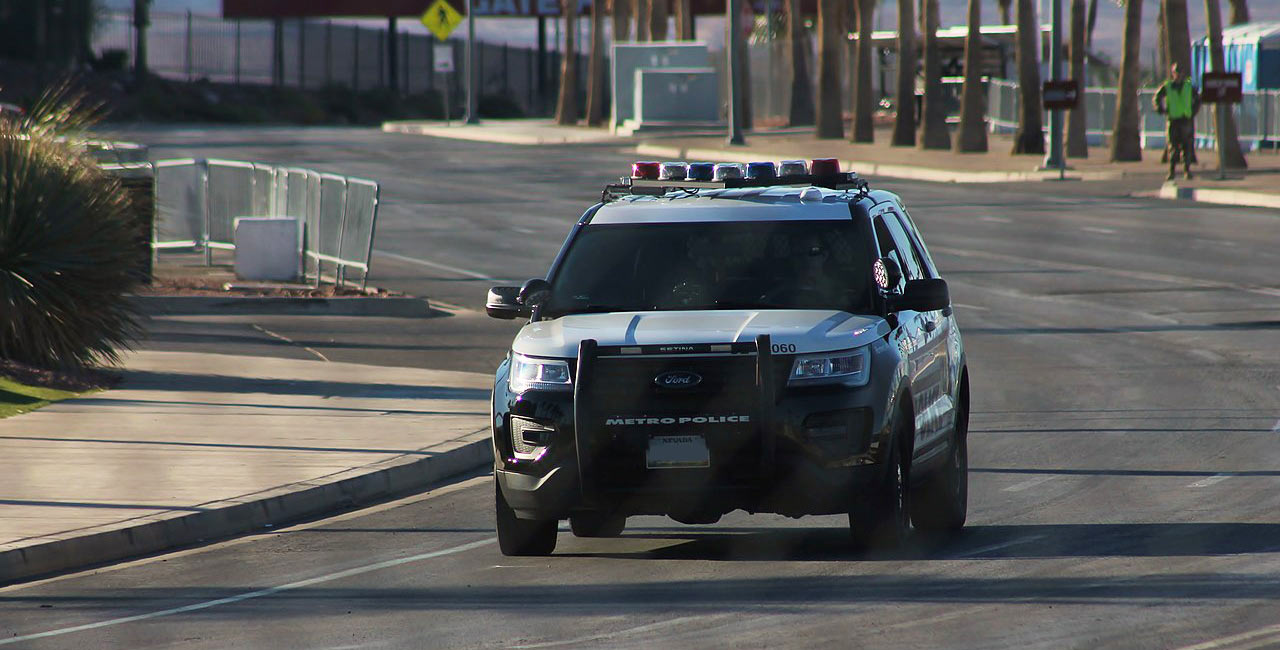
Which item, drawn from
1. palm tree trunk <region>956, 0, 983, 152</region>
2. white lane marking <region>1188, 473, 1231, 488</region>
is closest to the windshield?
white lane marking <region>1188, 473, 1231, 488</region>

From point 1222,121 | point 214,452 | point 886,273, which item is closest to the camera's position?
point 886,273

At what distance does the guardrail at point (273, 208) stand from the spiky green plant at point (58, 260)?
239 inches

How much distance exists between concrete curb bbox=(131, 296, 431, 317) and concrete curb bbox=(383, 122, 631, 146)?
3955 cm

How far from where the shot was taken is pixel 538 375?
364 inches

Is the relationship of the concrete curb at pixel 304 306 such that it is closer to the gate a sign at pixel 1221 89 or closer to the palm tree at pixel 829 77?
the gate a sign at pixel 1221 89

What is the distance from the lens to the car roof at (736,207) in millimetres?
10250

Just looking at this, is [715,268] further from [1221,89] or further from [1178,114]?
[1178,114]

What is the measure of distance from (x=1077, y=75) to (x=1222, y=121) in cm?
957

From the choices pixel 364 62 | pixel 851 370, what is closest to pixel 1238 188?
pixel 851 370

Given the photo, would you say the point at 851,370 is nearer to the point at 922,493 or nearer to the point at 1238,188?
the point at 922,493

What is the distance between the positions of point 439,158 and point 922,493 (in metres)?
44.7

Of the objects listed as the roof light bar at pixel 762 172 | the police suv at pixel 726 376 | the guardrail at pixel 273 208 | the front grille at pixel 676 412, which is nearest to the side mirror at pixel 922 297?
the police suv at pixel 726 376

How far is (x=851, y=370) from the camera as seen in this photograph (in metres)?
9.17

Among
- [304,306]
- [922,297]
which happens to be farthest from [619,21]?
[922,297]
